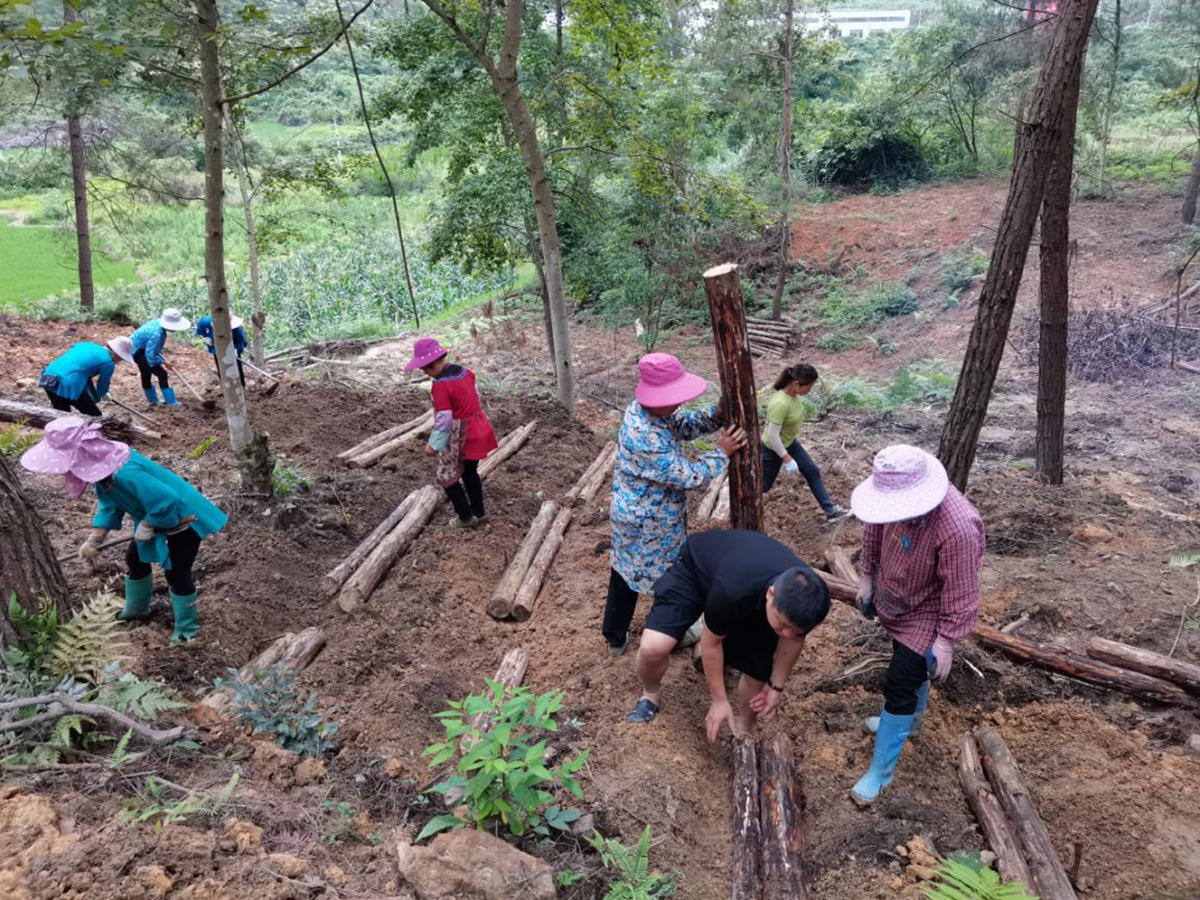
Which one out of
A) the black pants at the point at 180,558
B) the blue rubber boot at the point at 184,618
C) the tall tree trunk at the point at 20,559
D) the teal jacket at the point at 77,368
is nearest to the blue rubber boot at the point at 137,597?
the black pants at the point at 180,558

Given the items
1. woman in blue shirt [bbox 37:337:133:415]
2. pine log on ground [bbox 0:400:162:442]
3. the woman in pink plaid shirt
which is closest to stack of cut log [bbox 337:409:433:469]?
pine log on ground [bbox 0:400:162:442]

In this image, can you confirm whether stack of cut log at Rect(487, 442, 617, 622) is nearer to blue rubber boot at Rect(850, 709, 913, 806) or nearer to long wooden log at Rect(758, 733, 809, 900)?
long wooden log at Rect(758, 733, 809, 900)

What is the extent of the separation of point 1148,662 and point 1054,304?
3919mm

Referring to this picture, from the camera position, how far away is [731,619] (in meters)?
3.57

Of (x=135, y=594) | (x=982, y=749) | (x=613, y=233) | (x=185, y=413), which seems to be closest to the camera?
(x=982, y=749)

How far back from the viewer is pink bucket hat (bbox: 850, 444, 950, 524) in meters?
3.35

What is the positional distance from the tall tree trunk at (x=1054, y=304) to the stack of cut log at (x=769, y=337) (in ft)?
31.0

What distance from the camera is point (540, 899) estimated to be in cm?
279

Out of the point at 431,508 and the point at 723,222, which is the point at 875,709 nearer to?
the point at 431,508

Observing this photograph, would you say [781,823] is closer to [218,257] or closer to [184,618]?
[184,618]

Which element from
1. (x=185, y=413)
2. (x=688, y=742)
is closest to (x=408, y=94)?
(x=185, y=413)

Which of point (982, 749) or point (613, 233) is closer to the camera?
point (982, 749)

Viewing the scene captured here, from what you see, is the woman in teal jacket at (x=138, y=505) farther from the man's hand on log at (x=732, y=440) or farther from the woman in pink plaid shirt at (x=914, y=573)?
the woman in pink plaid shirt at (x=914, y=573)

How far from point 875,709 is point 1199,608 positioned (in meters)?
2.29
